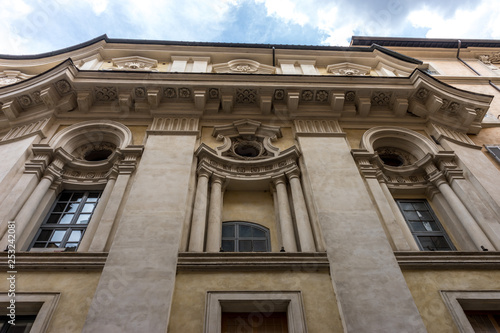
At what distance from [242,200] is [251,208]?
1.21ft

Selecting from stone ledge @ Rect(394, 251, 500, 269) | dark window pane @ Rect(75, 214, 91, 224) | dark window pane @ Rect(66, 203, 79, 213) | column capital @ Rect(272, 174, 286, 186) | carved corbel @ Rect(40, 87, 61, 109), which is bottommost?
stone ledge @ Rect(394, 251, 500, 269)

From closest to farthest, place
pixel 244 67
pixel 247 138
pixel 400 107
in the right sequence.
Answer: pixel 247 138
pixel 400 107
pixel 244 67

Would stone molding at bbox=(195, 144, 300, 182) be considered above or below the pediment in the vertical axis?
below

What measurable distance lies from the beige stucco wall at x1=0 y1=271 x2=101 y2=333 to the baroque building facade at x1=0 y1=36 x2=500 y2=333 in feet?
0.10

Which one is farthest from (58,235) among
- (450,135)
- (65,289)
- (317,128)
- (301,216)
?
(450,135)

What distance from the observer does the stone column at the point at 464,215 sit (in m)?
7.43

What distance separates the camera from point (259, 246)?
779 centimetres

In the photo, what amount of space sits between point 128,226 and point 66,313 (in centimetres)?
182

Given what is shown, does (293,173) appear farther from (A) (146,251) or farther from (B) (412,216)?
(A) (146,251)

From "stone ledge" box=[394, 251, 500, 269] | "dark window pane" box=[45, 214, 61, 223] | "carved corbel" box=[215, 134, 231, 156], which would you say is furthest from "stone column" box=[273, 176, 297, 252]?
"dark window pane" box=[45, 214, 61, 223]

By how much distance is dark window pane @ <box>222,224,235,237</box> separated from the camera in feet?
26.4

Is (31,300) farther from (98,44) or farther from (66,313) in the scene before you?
(98,44)

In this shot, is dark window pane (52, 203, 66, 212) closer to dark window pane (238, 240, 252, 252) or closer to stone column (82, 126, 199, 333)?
stone column (82, 126, 199, 333)

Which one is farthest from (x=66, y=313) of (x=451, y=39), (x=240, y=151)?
(x=451, y=39)
